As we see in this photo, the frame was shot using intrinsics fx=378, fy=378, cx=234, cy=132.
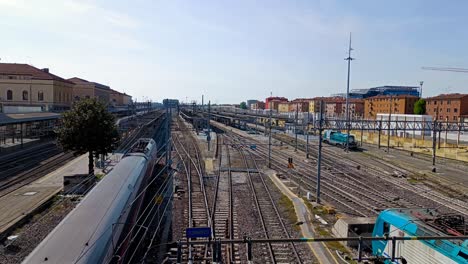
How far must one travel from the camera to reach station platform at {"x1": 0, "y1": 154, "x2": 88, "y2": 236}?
53.8 ft

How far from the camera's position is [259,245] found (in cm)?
1419

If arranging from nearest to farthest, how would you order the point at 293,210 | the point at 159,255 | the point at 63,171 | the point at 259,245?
the point at 159,255 < the point at 259,245 < the point at 293,210 < the point at 63,171

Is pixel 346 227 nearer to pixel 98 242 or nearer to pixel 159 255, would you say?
pixel 159 255

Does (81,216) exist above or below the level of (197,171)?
above

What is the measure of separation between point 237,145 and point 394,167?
64.5 ft

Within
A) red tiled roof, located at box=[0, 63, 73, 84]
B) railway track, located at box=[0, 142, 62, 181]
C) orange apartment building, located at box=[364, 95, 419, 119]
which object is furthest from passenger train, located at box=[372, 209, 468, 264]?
orange apartment building, located at box=[364, 95, 419, 119]

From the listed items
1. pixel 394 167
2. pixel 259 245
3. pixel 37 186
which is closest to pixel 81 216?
pixel 259 245

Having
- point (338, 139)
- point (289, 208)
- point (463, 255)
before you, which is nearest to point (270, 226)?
point (289, 208)

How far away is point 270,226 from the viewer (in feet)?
53.9

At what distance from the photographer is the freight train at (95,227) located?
7.32m

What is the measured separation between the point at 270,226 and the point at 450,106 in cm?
7455

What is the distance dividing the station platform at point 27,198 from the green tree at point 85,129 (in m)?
2.70

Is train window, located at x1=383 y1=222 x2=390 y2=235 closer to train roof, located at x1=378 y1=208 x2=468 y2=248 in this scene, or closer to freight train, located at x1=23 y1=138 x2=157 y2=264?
train roof, located at x1=378 y1=208 x2=468 y2=248

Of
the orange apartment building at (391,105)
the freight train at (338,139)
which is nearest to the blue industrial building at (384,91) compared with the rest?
the orange apartment building at (391,105)
